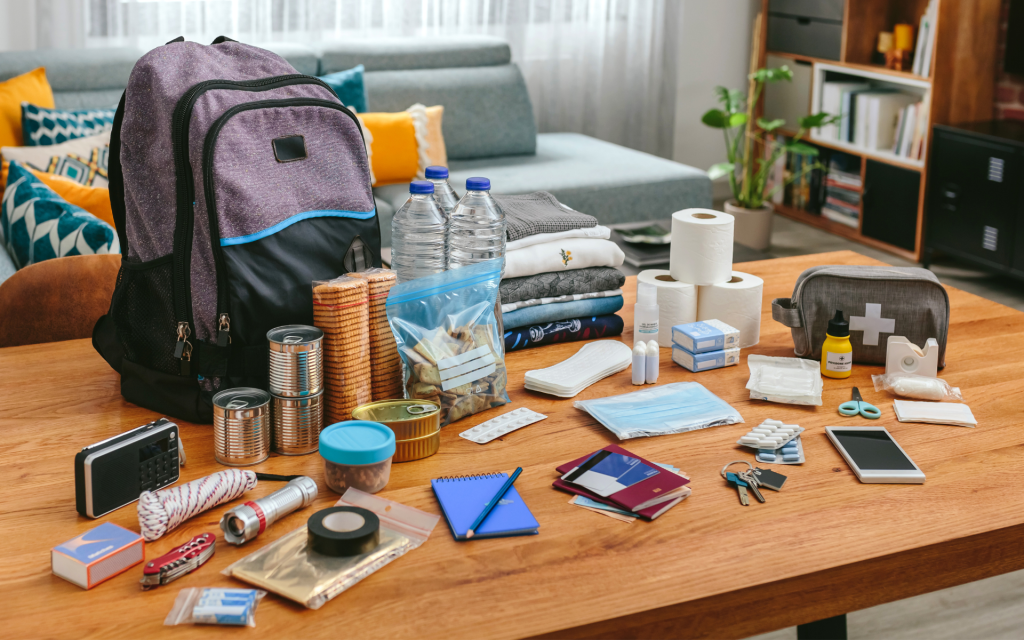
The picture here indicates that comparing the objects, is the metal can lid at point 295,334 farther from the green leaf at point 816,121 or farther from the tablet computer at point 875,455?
the green leaf at point 816,121

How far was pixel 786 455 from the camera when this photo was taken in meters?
1.01

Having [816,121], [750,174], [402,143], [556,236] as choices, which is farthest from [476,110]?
[556,236]

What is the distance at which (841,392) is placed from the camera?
1185 millimetres

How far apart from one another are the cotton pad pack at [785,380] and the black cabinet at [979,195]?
252 centimetres

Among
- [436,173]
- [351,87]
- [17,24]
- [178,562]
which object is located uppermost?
[17,24]

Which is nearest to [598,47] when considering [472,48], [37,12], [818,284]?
[472,48]

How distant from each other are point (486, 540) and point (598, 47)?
392 cm

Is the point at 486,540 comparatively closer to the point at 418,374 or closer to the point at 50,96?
the point at 418,374

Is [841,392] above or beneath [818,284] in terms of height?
beneath

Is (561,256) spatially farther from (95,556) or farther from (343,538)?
(95,556)

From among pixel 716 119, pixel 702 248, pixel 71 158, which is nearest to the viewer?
pixel 702 248

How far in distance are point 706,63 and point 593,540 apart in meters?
4.28

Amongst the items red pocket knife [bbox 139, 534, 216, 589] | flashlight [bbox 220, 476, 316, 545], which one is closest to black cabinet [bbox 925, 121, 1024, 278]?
flashlight [bbox 220, 476, 316, 545]

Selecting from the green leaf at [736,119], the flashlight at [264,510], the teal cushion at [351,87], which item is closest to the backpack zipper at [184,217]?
the flashlight at [264,510]
